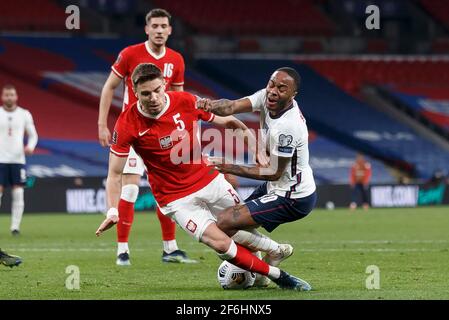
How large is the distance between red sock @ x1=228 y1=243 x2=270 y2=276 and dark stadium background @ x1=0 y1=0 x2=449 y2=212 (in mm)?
20940

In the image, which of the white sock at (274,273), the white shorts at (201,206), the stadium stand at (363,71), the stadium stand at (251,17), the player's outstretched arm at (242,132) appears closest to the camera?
the white sock at (274,273)

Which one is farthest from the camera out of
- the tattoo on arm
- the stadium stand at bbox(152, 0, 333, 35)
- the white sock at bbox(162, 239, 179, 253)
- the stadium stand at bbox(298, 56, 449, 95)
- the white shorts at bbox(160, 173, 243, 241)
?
the stadium stand at bbox(298, 56, 449, 95)

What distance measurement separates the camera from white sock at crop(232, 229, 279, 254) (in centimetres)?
886

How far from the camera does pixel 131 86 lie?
11109mm

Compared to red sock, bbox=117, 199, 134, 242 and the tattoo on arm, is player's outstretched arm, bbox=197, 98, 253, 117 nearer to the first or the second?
the tattoo on arm

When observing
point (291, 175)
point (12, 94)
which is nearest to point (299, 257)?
point (291, 175)

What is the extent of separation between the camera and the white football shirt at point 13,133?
1664cm

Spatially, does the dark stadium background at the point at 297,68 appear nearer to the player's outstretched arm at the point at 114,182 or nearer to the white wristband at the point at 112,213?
the player's outstretched arm at the point at 114,182

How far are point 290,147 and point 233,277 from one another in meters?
1.20

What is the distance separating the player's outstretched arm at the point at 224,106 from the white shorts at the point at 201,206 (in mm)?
559

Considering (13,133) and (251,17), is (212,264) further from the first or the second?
(251,17)

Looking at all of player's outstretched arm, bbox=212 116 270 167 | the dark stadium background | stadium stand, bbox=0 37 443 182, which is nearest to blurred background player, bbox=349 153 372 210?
the dark stadium background

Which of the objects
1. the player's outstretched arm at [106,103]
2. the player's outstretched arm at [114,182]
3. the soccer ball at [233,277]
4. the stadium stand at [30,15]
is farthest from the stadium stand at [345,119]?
the player's outstretched arm at [114,182]
